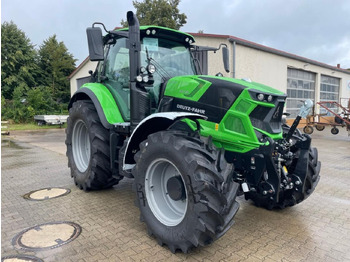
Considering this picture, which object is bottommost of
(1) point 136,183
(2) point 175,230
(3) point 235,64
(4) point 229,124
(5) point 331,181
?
(5) point 331,181

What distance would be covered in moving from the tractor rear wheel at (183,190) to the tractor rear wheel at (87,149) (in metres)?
1.33

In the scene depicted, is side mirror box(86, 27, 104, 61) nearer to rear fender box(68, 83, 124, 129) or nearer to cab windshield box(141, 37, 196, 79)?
cab windshield box(141, 37, 196, 79)

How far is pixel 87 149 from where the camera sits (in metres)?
5.23

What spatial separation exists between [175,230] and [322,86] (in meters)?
21.2

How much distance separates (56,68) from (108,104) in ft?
100

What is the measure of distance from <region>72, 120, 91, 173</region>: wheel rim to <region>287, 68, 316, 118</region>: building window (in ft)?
48.4

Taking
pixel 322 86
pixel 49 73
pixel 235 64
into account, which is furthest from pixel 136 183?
pixel 49 73

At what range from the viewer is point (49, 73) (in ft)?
106

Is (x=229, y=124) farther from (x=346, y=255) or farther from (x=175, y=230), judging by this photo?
(x=346, y=255)

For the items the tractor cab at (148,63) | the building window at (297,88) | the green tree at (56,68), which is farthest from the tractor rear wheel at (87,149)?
Result: the green tree at (56,68)

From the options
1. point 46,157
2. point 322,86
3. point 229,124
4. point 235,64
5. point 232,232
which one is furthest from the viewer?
point 322,86

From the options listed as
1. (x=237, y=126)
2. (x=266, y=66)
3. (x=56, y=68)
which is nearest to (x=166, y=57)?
(x=237, y=126)

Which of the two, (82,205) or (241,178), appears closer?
(241,178)

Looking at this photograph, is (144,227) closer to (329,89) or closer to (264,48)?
(264,48)
